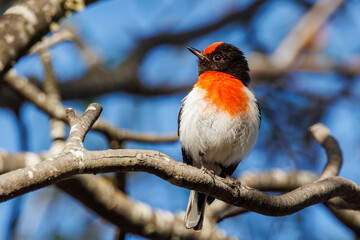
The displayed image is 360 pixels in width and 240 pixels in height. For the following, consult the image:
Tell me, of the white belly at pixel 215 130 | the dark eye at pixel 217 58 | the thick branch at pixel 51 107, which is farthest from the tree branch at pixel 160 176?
the dark eye at pixel 217 58

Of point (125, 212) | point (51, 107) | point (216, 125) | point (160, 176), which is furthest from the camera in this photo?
point (51, 107)

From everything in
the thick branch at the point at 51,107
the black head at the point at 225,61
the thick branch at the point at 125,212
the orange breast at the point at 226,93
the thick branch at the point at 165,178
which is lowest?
the thick branch at the point at 125,212

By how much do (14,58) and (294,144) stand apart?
4.99 metres

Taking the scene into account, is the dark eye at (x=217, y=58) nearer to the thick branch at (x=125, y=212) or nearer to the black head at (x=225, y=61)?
the black head at (x=225, y=61)

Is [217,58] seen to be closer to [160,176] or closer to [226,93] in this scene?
[226,93]

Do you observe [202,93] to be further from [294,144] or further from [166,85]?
[166,85]

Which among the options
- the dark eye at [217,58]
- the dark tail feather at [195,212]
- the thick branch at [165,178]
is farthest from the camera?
the dark eye at [217,58]

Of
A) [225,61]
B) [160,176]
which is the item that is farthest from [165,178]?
[225,61]

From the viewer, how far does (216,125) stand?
4.29m

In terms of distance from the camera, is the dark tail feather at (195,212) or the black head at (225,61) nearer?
the dark tail feather at (195,212)

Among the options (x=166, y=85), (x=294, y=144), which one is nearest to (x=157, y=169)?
(x=294, y=144)

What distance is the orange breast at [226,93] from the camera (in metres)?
4.31

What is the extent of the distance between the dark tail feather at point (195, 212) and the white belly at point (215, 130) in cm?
44

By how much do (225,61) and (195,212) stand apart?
170cm
